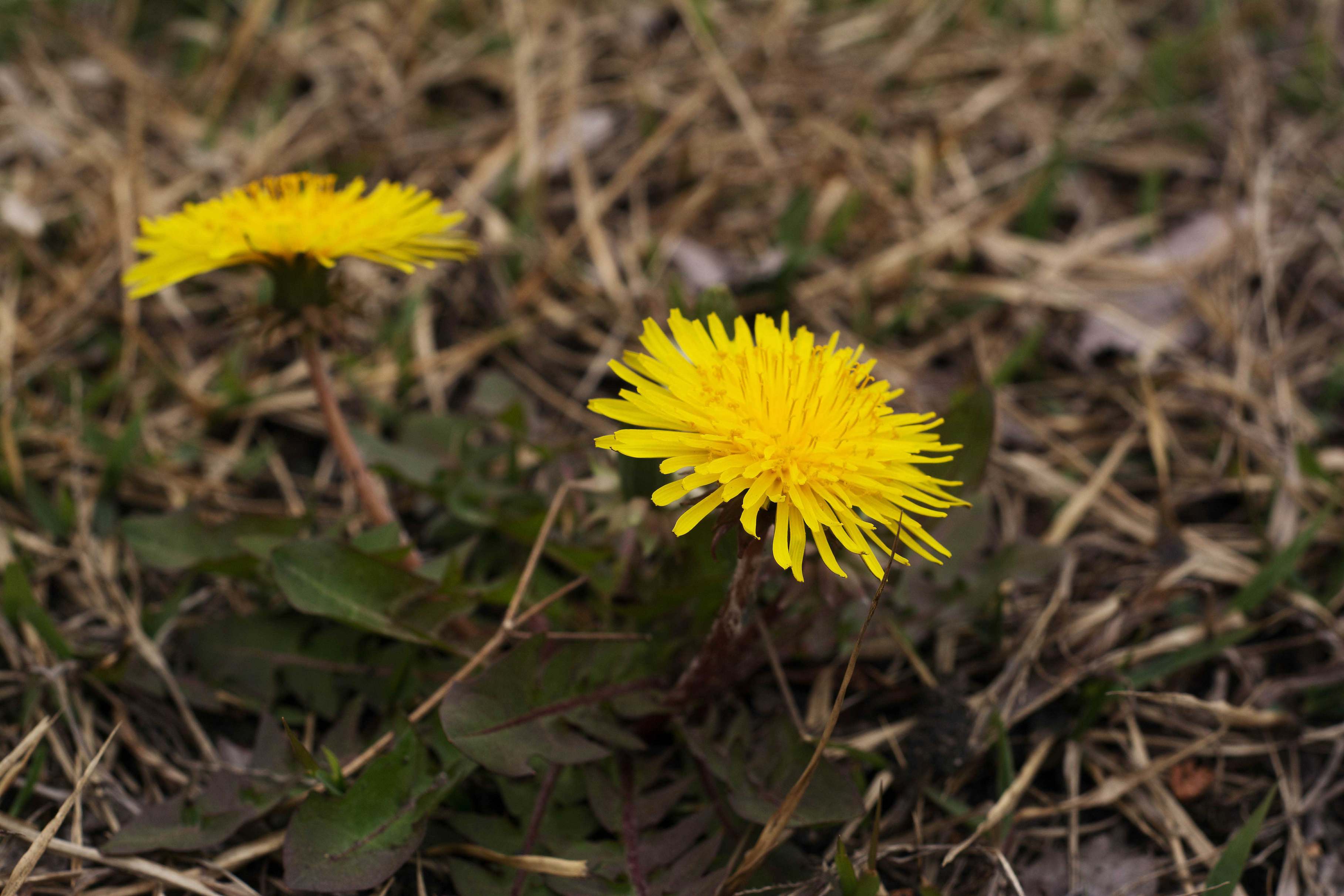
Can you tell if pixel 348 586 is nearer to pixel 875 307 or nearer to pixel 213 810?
pixel 213 810

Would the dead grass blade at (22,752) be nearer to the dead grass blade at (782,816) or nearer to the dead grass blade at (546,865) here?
the dead grass blade at (546,865)

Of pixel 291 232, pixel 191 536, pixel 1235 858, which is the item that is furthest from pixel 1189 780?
pixel 191 536

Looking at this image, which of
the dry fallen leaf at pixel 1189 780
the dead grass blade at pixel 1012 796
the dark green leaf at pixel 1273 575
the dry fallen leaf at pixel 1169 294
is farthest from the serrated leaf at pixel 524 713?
the dry fallen leaf at pixel 1169 294

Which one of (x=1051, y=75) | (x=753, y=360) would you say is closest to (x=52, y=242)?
(x=753, y=360)

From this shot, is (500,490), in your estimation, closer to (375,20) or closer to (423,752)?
(423,752)

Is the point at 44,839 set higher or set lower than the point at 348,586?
lower

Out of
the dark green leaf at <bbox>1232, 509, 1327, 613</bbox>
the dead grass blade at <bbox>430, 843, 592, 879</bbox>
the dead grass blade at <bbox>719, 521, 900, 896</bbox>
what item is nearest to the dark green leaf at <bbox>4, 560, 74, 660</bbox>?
the dead grass blade at <bbox>430, 843, 592, 879</bbox>
